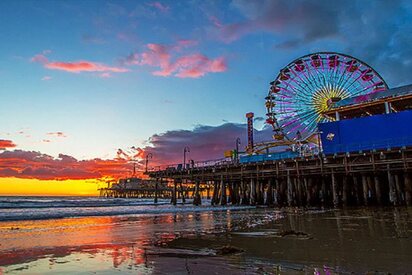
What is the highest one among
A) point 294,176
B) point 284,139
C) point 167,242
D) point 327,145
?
point 284,139

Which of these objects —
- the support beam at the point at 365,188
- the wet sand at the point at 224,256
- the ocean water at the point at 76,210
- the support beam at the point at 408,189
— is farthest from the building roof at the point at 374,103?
the wet sand at the point at 224,256

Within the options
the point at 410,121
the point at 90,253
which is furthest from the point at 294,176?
the point at 90,253

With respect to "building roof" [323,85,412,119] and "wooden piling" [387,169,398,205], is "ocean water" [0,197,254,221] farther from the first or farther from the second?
"building roof" [323,85,412,119]

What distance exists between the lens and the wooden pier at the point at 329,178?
26.8 meters

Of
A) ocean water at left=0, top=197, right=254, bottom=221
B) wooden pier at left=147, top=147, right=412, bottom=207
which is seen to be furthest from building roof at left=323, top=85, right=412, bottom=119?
ocean water at left=0, top=197, right=254, bottom=221

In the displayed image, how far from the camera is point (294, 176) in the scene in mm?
33281

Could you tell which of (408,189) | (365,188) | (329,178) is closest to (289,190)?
(329,178)

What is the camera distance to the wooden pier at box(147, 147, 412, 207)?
1056 inches

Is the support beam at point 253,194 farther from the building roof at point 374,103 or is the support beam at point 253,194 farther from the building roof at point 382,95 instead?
the building roof at point 382,95

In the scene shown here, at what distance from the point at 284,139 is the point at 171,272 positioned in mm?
50170

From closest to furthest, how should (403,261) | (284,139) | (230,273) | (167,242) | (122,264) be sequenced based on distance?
(230,273), (403,261), (122,264), (167,242), (284,139)

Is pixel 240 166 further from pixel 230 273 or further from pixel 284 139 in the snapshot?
pixel 230 273

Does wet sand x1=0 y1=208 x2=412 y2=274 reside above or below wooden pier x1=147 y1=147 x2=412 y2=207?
below

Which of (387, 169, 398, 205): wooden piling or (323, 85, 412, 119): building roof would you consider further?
(323, 85, 412, 119): building roof
